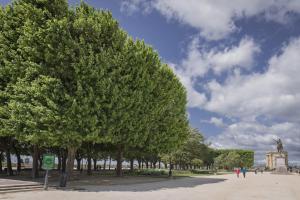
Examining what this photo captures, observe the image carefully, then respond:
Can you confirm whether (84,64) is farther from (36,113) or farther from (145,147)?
(145,147)

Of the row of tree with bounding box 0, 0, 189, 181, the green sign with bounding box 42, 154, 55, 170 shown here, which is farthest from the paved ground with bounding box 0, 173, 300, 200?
the row of tree with bounding box 0, 0, 189, 181

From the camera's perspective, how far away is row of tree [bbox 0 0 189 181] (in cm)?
2644

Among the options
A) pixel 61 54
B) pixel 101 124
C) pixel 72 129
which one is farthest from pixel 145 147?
pixel 61 54

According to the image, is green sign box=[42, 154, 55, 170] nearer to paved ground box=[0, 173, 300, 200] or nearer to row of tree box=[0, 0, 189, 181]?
row of tree box=[0, 0, 189, 181]

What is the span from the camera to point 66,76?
91.5ft

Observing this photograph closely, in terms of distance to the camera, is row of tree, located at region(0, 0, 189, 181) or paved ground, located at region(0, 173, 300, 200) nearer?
paved ground, located at region(0, 173, 300, 200)

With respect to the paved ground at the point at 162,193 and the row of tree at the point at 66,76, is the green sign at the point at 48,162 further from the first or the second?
the paved ground at the point at 162,193

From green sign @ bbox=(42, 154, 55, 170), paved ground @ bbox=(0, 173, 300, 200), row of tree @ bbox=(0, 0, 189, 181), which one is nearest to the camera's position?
paved ground @ bbox=(0, 173, 300, 200)

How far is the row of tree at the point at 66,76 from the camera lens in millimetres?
26438

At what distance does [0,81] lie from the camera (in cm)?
2972

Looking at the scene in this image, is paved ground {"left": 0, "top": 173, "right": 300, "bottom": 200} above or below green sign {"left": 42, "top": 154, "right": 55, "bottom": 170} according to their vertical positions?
below

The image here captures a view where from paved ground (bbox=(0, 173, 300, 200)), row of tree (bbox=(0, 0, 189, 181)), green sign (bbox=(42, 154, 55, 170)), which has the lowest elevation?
paved ground (bbox=(0, 173, 300, 200))

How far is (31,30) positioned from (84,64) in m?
5.26

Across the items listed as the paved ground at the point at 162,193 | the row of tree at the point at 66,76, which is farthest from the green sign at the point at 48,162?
the paved ground at the point at 162,193
